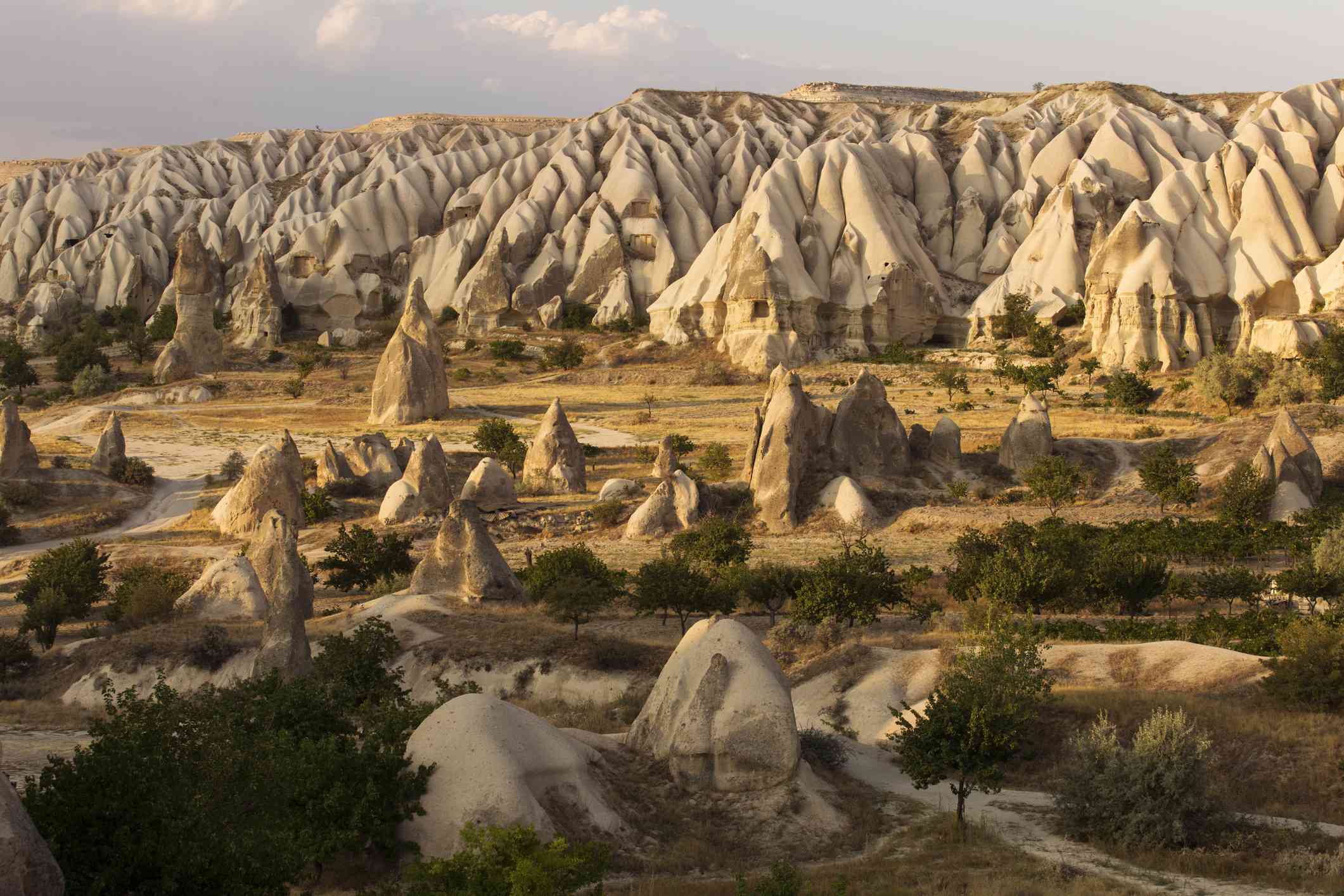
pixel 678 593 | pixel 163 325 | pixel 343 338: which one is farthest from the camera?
pixel 163 325

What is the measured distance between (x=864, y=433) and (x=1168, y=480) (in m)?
7.63

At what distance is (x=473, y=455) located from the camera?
1492 inches

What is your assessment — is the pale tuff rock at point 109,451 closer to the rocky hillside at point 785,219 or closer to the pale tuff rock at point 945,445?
the pale tuff rock at point 945,445

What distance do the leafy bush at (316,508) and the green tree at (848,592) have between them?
1441cm

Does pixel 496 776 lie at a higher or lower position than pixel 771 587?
higher

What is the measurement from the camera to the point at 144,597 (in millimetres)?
22281

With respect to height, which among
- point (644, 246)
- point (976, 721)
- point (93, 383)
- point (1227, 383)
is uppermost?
point (644, 246)

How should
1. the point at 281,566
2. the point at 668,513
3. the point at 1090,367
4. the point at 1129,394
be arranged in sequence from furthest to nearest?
the point at 1090,367 → the point at 1129,394 → the point at 668,513 → the point at 281,566

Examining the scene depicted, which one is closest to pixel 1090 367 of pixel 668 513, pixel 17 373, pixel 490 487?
pixel 668 513

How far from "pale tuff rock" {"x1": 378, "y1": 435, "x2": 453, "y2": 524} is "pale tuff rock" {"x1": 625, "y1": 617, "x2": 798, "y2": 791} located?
1843 centimetres

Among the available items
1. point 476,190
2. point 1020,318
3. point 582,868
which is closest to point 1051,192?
point 1020,318

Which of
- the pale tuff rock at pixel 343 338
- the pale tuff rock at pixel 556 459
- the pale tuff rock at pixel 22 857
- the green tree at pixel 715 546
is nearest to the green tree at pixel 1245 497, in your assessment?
the green tree at pixel 715 546

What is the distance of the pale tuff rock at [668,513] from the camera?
2892cm

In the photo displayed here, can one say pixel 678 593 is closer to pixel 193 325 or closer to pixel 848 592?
pixel 848 592
